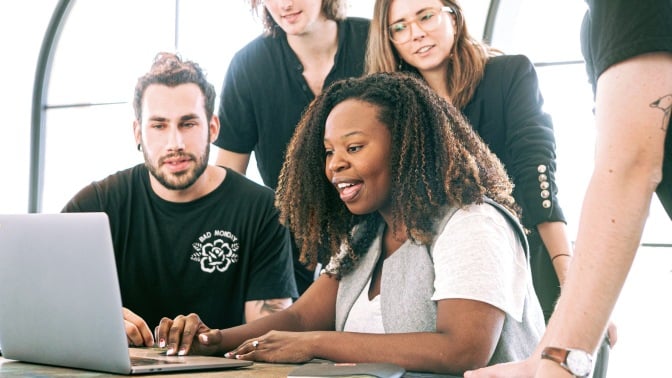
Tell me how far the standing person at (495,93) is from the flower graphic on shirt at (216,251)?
618 millimetres

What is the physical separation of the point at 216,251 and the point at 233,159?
40 cm

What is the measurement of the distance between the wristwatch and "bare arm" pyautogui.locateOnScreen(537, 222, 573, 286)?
1.24 metres

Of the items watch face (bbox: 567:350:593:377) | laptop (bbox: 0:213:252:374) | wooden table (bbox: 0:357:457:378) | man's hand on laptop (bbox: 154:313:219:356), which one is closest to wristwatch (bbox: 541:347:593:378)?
watch face (bbox: 567:350:593:377)

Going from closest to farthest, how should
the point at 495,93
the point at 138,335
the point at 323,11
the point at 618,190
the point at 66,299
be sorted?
1. the point at 618,190
2. the point at 66,299
3. the point at 138,335
4. the point at 495,93
5. the point at 323,11

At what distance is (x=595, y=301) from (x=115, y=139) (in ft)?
Answer: 22.3

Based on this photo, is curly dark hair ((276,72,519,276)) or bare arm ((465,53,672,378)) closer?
bare arm ((465,53,672,378))

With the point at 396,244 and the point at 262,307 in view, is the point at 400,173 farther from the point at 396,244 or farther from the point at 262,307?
the point at 262,307

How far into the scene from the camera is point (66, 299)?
1.58 m

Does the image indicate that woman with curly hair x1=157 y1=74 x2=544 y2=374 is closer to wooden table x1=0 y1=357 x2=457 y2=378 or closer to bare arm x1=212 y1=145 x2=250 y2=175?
wooden table x1=0 y1=357 x2=457 y2=378

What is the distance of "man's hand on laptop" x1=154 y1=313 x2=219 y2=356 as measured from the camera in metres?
1.81

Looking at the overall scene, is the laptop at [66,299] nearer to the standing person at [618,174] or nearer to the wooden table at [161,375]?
the wooden table at [161,375]

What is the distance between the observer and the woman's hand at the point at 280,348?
1.70 metres

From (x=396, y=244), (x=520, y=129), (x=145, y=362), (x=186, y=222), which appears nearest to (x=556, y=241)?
(x=520, y=129)

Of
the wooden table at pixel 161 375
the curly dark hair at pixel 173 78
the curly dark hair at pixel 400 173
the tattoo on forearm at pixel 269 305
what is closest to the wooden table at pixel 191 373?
the wooden table at pixel 161 375
